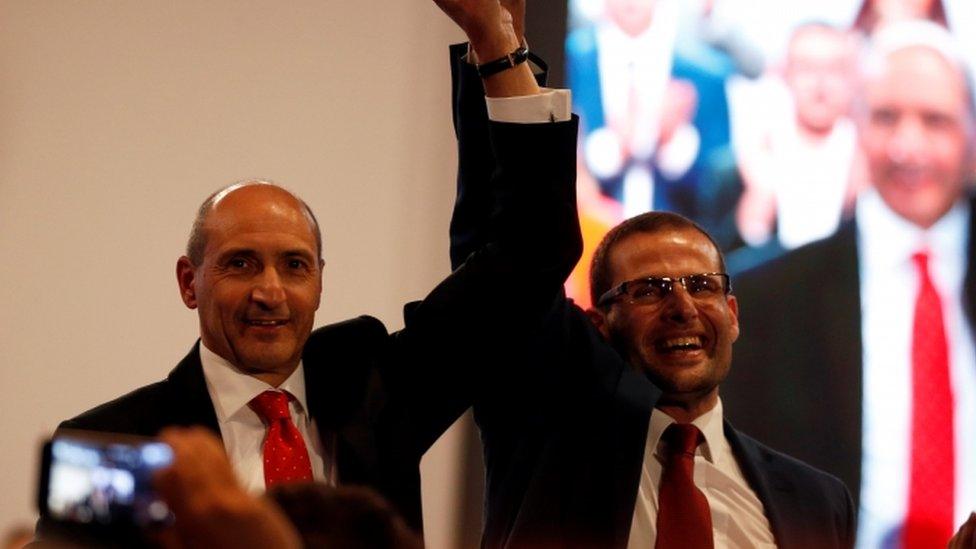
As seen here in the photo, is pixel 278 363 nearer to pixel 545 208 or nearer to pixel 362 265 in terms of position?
pixel 545 208

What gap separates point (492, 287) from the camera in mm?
1951

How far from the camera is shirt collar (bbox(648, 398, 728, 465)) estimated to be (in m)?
2.21

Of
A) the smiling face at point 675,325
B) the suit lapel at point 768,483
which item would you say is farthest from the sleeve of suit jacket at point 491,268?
the suit lapel at point 768,483

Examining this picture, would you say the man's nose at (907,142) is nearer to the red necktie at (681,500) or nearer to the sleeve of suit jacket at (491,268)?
the red necktie at (681,500)

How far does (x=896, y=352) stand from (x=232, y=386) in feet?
5.96

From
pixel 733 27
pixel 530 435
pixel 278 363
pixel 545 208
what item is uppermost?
pixel 733 27

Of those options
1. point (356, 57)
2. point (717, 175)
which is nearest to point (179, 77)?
point (356, 57)

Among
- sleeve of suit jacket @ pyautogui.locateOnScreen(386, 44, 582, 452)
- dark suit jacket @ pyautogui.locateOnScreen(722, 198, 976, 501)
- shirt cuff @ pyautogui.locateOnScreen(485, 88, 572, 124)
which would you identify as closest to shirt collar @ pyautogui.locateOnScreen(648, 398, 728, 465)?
sleeve of suit jacket @ pyautogui.locateOnScreen(386, 44, 582, 452)

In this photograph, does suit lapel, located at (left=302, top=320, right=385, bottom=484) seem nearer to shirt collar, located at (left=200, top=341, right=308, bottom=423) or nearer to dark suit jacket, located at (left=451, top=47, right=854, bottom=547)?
shirt collar, located at (left=200, top=341, right=308, bottom=423)

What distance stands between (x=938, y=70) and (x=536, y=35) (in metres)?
0.91

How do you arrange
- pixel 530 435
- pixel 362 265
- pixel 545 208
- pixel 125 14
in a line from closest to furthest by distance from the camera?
pixel 545 208 → pixel 530 435 → pixel 125 14 → pixel 362 265

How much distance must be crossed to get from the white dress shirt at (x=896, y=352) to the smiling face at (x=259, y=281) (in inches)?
65.4

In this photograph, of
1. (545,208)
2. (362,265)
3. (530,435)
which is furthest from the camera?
(362,265)

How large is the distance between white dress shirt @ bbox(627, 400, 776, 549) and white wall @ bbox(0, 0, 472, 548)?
121 centimetres
